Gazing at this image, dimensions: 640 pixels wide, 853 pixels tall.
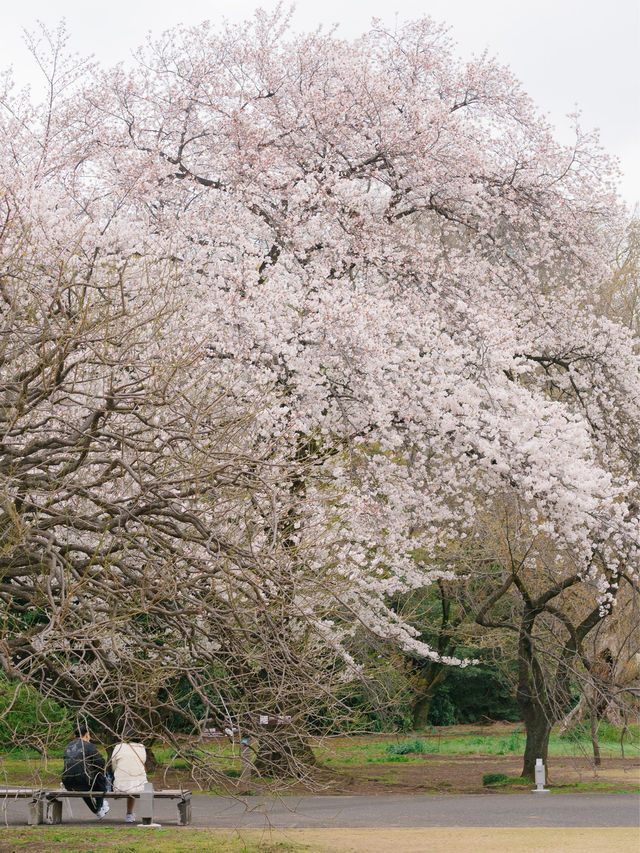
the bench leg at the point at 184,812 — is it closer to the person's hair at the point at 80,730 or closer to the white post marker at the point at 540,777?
the person's hair at the point at 80,730

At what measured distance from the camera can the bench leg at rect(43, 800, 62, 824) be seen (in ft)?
36.0

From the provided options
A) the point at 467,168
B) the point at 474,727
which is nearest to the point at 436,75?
the point at 467,168

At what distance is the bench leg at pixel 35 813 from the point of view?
10.9 metres

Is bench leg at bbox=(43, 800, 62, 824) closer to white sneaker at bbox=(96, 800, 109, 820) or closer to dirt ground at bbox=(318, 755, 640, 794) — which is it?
white sneaker at bbox=(96, 800, 109, 820)

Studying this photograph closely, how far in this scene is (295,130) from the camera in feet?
49.8

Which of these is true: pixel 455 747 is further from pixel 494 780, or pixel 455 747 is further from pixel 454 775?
pixel 494 780

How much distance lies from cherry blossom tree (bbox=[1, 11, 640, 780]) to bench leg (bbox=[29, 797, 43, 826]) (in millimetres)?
4110

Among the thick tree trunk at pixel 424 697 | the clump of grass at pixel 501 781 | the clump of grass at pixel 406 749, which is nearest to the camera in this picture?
the clump of grass at pixel 501 781


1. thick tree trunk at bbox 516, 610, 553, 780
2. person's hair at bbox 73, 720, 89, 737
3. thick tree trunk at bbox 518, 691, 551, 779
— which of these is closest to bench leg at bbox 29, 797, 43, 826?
person's hair at bbox 73, 720, 89, 737

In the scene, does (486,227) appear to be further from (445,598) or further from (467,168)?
(445,598)

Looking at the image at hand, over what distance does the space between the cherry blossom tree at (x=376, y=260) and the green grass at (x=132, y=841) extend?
305cm

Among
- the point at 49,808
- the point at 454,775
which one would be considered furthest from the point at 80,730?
the point at 454,775

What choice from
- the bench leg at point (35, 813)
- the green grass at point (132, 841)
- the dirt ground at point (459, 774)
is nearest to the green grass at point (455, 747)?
the dirt ground at point (459, 774)

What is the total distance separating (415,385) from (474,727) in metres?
20.4
